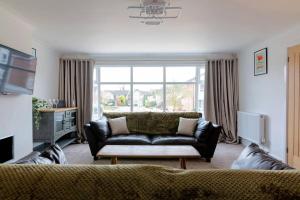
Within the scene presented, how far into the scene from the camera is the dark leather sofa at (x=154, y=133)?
12.9 ft

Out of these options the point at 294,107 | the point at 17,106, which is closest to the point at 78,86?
the point at 17,106

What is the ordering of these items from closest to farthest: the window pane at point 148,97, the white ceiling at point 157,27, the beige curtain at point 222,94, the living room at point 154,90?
the living room at point 154,90
the white ceiling at point 157,27
the beige curtain at point 222,94
the window pane at point 148,97

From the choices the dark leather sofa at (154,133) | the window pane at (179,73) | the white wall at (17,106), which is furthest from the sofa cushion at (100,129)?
the window pane at (179,73)

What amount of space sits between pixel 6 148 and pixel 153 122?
2.63 metres

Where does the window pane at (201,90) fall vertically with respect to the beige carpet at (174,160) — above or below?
above

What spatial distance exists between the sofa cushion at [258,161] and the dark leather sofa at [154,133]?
8.04ft

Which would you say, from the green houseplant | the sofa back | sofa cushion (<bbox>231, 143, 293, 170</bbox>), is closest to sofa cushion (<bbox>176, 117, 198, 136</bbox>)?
the sofa back

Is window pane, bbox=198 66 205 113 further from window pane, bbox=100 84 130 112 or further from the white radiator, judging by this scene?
window pane, bbox=100 84 130 112

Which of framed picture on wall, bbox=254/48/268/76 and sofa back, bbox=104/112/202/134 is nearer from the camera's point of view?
framed picture on wall, bbox=254/48/268/76

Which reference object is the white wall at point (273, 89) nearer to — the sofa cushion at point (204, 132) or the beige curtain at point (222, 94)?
the beige curtain at point (222, 94)

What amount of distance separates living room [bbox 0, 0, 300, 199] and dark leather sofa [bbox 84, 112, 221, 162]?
0.8 inches

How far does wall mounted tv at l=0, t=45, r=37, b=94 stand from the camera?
272cm

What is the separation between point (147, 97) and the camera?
19.8ft

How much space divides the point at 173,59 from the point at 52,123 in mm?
3267
